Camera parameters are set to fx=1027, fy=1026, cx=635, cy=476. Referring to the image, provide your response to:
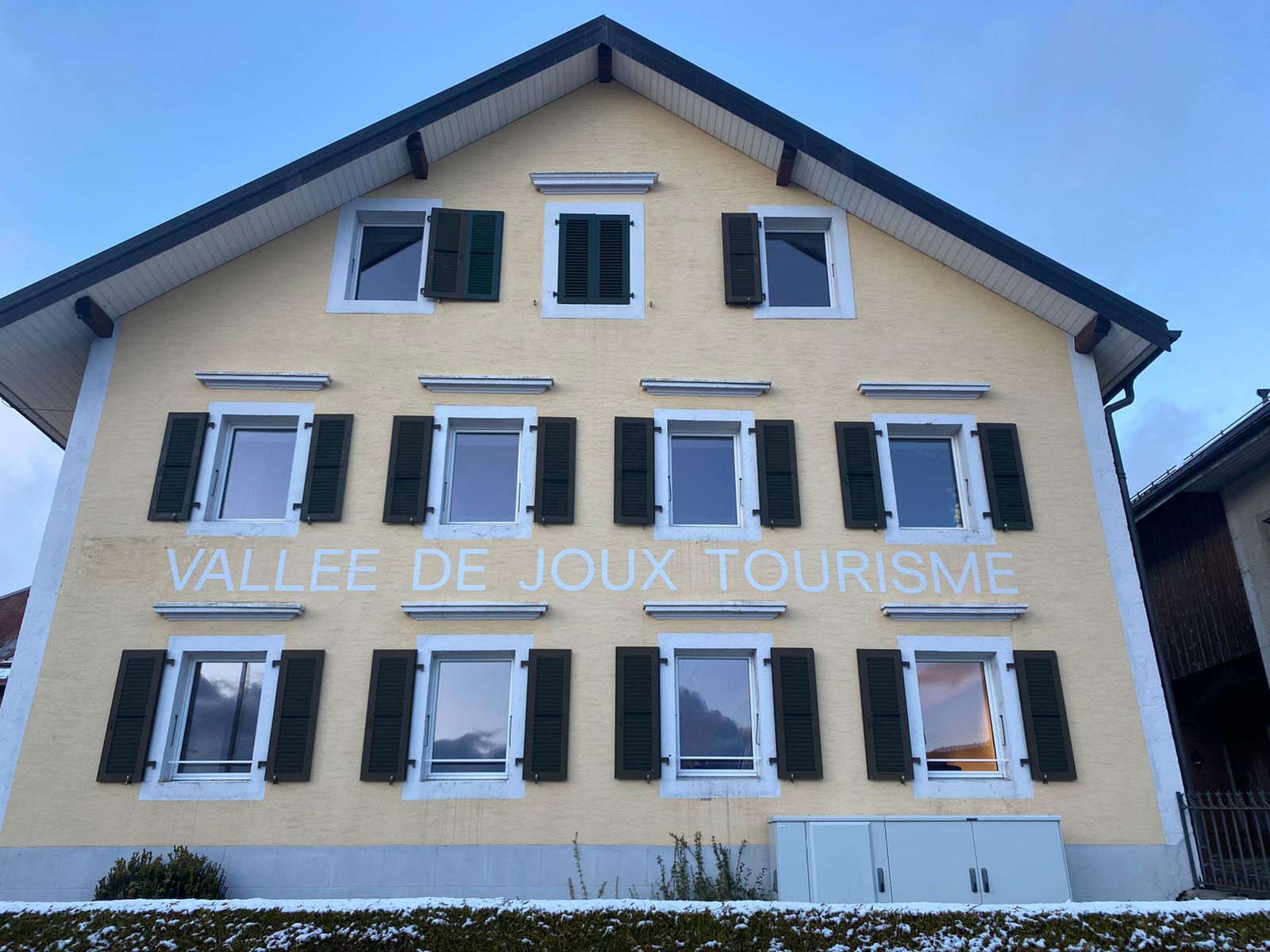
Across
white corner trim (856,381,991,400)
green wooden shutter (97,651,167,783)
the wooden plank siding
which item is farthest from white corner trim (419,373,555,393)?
the wooden plank siding

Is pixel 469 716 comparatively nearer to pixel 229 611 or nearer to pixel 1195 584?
pixel 229 611

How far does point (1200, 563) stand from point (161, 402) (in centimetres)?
1606

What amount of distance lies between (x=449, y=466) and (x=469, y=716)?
3.29 m

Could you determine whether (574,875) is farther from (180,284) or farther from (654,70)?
(654,70)

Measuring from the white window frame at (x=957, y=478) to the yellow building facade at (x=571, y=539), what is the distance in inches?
2.6

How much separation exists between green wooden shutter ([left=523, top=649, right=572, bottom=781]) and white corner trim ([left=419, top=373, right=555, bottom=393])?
3.55 meters

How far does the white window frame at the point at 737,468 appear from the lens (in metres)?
13.1

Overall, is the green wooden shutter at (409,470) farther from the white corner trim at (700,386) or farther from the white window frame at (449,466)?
the white corner trim at (700,386)

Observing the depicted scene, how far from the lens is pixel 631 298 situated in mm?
14391

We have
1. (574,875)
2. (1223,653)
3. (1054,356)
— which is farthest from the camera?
(1223,653)

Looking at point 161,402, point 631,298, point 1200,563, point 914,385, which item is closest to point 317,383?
point 161,402

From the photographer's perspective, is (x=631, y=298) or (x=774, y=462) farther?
(x=631, y=298)

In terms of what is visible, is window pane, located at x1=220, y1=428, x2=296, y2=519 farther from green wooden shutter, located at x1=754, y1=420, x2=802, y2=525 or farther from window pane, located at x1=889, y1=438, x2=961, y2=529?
window pane, located at x1=889, y1=438, x2=961, y2=529

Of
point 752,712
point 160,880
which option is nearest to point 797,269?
point 752,712
